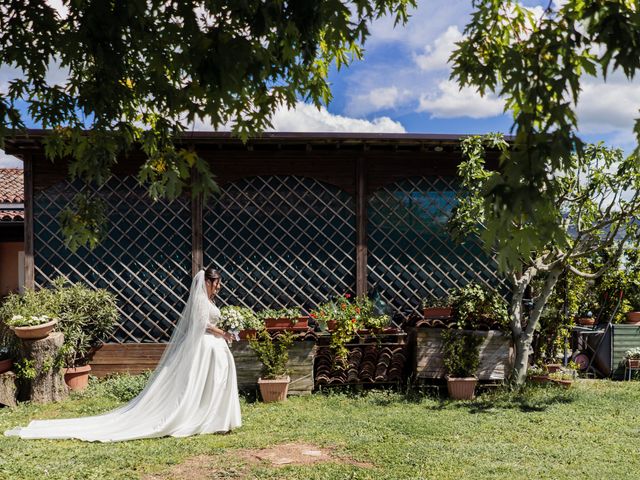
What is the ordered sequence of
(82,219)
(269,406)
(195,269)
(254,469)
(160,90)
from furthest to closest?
(195,269) → (269,406) → (254,469) → (82,219) → (160,90)

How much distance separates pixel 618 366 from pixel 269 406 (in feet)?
17.1

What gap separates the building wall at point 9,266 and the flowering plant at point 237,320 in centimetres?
935

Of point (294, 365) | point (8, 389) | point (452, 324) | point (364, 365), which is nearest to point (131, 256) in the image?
point (8, 389)

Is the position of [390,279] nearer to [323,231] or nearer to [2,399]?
[323,231]

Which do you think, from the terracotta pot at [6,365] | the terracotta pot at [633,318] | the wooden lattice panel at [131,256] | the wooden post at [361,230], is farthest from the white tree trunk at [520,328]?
the terracotta pot at [6,365]

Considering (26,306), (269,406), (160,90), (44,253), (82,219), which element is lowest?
(269,406)

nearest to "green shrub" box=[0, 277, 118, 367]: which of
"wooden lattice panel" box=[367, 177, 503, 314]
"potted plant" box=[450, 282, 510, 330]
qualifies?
"wooden lattice panel" box=[367, 177, 503, 314]

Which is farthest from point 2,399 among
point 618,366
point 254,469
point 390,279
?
point 618,366

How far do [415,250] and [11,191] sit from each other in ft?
34.1

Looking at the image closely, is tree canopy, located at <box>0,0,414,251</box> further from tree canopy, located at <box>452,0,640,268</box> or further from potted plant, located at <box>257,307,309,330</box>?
potted plant, located at <box>257,307,309,330</box>

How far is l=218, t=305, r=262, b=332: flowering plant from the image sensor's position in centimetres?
716

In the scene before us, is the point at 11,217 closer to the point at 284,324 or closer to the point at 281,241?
the point at 281,241

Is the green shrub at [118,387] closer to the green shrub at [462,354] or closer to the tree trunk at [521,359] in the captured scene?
the green shrub at [462,354]

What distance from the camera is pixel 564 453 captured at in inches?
199
